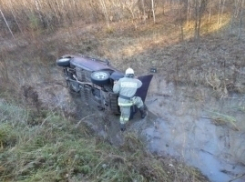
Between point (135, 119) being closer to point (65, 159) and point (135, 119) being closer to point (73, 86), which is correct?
point (73, 86)

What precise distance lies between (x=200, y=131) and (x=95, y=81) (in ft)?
9.44

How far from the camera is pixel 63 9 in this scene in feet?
45.2

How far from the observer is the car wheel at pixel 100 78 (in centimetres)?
664

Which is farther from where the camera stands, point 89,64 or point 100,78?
point 89,64

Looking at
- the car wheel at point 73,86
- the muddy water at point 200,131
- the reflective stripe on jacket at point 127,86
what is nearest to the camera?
the muddy water at point 200,131

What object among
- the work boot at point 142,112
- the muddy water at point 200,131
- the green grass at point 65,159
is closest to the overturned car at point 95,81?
the work boot at point 142,112

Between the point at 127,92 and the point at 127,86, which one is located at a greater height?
the point at 127,86

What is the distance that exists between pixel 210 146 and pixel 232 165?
27.5 inches

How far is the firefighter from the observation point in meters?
6.23

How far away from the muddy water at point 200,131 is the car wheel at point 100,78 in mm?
1603

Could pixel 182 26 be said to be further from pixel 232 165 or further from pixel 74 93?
pixel 232 165

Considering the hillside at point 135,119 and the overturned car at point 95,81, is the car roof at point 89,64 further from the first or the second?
the hillside at point 135,119

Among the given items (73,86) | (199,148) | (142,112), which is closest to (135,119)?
(142,112)

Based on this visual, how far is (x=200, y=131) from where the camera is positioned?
6664 mm
